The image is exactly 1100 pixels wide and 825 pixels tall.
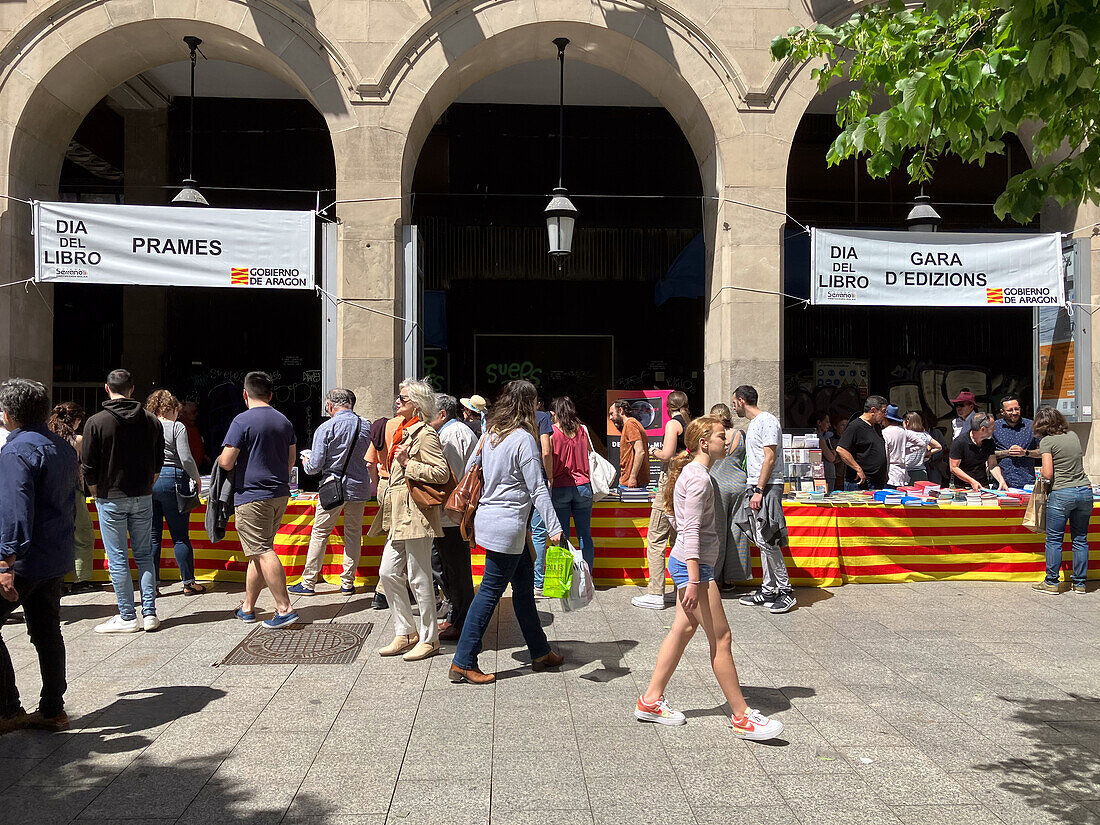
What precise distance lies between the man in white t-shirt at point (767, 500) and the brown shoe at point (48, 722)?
5.28 meters

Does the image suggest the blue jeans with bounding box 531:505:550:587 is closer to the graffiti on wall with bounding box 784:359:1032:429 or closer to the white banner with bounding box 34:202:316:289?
the white banner with bounding box 34:202:316:289

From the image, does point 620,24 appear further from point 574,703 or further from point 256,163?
point 574,703

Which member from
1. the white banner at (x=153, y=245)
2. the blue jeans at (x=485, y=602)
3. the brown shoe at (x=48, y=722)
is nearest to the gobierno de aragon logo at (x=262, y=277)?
the white banner at (x=153, y=245)

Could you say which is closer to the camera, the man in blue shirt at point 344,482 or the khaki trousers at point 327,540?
the man in blue shirt at point 344,482

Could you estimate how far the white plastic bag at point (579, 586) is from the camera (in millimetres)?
5430

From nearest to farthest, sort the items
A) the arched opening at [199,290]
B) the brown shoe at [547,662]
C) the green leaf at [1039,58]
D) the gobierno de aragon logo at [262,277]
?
the green leaf at [1039,58], the brown shoe at [547,662], the gobierno de aragon logo at [262,277], the arched opening at [199,290]

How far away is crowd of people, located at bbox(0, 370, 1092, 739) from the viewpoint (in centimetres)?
473

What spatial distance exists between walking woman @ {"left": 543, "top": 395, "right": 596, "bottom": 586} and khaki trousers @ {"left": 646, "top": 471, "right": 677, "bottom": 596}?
621mm

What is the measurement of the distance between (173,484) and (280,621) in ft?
6.41

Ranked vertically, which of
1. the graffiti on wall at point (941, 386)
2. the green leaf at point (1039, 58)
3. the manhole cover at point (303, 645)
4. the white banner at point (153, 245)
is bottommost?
the manhole cover at point (303, 645)

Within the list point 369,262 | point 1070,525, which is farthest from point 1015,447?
point 369,262

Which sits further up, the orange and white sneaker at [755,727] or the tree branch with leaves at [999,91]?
the tree branch with leaves at [999,91]

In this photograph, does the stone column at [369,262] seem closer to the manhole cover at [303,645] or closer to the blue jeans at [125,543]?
the blue jeans at [125,543]

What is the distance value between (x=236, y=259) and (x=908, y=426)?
805 cm
